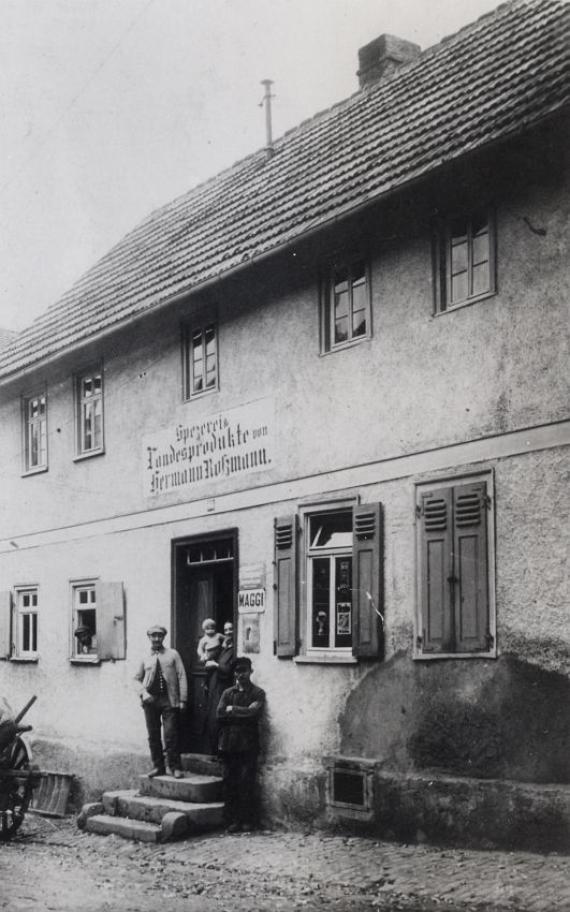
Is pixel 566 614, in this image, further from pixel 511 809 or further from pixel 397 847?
pixel 397 847

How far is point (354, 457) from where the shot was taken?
11.3 metres

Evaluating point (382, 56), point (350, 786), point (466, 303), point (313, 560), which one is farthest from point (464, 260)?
point (382, 56)

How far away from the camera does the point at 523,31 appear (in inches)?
463

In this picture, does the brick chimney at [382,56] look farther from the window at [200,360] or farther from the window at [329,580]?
the window at [329,580]

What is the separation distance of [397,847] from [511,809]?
1.29 m

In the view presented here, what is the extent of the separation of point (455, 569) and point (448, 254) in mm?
2846

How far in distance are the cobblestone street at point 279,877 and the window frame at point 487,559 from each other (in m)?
1.58

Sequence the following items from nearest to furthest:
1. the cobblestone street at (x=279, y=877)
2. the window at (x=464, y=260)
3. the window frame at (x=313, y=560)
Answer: the cobblestone street at (x=279, y=877) → the window at (x=464, y=260) → the window frame at (x=313, y=560)

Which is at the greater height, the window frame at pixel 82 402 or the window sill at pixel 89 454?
the window frame at pixel 82 402

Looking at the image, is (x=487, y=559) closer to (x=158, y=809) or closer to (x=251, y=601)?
(x=251, y=601)

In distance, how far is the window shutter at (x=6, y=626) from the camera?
17500 mm

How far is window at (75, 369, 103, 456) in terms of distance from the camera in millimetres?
15984

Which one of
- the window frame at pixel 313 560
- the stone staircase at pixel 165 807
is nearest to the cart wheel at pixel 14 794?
the stone staircase at pixel 165 807

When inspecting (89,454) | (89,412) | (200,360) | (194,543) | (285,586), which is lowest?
(285,586)
